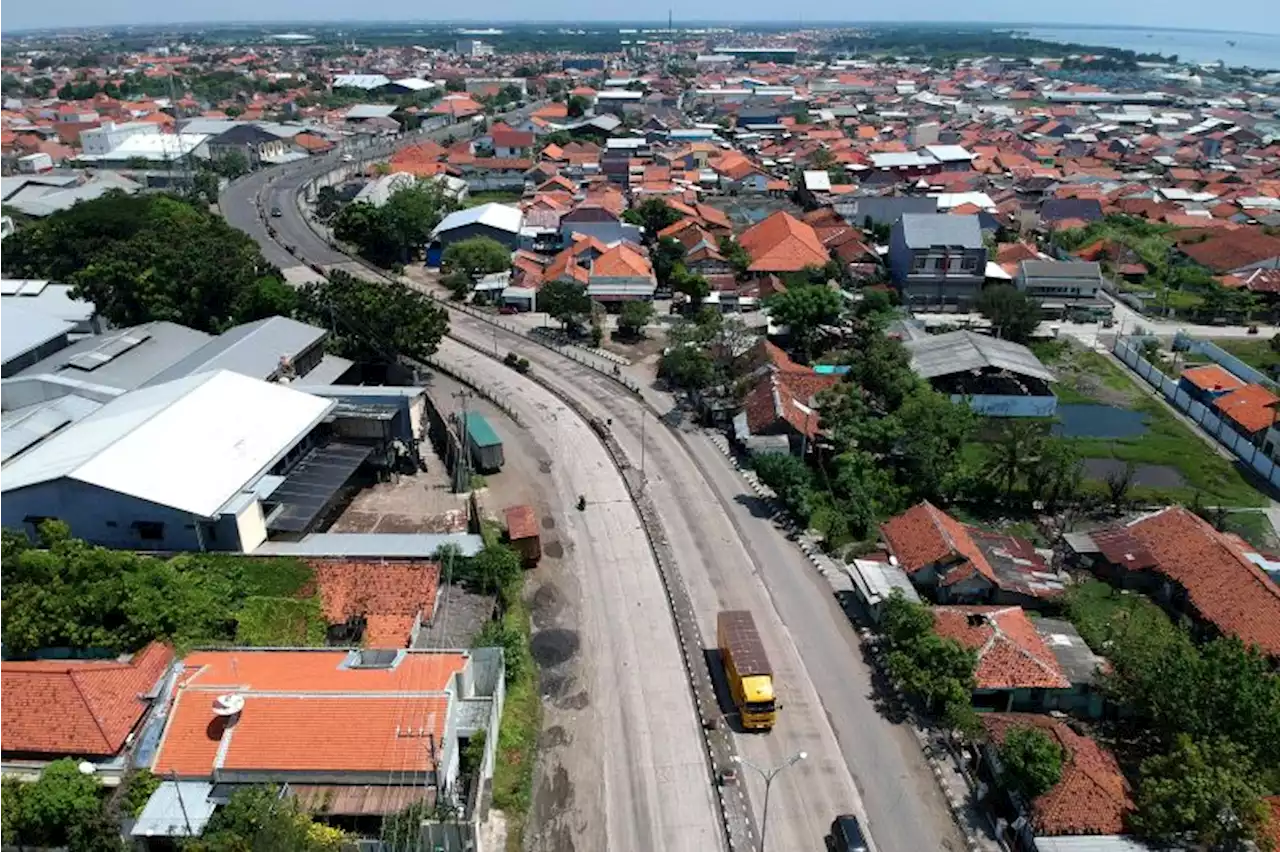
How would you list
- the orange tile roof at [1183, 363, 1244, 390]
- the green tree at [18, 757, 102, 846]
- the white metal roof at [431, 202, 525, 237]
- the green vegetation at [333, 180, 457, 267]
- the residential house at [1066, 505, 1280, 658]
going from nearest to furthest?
the green tree at [18, 757, 102, 846] → the residential house at [1066, 505, 1280, 658] → the orange tile roof at [1183, 363, 1244, 390] → the green vegetation at [333, 180, 457, 267] → the white metal roof at [431, 202, 525, 237]

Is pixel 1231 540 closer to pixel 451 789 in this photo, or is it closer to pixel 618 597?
pixel 618 597

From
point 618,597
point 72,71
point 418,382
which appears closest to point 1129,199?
point 418,382

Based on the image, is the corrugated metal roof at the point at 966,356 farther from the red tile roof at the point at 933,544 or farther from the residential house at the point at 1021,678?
the residential house at the point at 1021,678

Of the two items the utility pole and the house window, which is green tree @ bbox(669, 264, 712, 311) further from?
the house window

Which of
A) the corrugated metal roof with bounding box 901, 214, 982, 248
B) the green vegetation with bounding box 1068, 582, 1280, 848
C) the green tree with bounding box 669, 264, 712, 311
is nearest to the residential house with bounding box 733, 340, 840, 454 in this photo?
the green tree with bounding box 669, 264, 712, 311

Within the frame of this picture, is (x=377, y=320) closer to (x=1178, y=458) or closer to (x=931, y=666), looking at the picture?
(x=931, y=666)

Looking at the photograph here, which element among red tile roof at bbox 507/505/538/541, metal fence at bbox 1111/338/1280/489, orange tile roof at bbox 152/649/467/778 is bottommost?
metal fence at bbox 1111/338/1280/489
